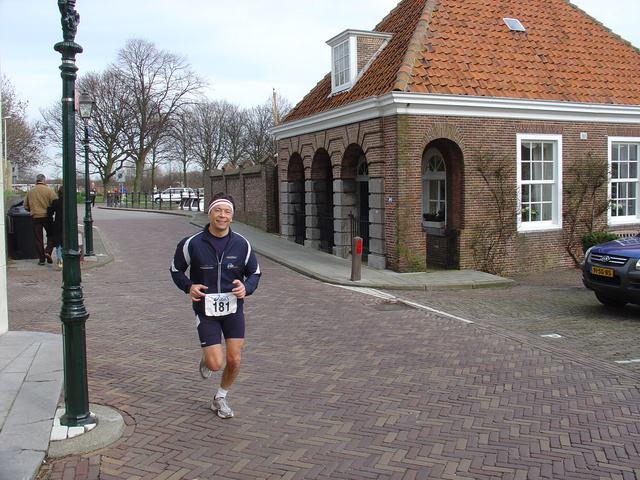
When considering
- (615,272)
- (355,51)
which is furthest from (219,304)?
(355,51)

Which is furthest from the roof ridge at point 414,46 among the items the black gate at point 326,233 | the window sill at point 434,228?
the black gate at point 326,233

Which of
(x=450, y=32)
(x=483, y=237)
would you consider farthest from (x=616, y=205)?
(x=450, y=32)

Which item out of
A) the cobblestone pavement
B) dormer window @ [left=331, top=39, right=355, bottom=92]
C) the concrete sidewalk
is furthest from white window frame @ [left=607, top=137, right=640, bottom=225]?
dormer window @ [left=331, top=39, right=355, bottom=92]

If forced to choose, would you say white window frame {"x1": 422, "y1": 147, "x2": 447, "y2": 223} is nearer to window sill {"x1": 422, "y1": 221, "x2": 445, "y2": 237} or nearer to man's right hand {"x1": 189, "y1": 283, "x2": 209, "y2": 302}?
window sill {"x1": 422, "y1": 221, "x2": 445, "y2": 237}

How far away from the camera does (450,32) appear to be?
1538cm

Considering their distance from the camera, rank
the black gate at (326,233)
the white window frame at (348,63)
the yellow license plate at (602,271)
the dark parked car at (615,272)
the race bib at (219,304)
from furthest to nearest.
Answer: the black gate at (326,233) → the white window frame at (348,63) → the yellow license plate at (602,271) → the dark parked car at (615,272) → the race bib at (219,304)

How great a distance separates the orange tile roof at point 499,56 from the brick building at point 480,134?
4 centimetres

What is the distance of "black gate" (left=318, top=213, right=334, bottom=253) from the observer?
1834 centimetres

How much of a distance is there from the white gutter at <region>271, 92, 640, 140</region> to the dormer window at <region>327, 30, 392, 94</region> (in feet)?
3.96

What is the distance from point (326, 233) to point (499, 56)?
692 centimetres

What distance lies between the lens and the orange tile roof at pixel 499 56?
14297 millimetres

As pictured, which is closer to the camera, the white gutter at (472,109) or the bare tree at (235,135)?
the white gutter at (472,109)

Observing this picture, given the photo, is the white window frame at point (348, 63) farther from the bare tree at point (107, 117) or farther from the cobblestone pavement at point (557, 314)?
the bare tree at point (107, 117)

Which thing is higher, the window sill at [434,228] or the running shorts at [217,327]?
the window sill at [434,228]
